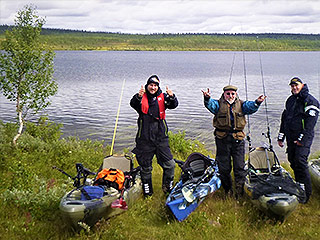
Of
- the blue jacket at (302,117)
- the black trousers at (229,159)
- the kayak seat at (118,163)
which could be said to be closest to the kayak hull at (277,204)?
the black trousers at (229,159)

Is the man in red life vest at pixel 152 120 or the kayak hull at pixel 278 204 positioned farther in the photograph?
the man in red life vest at pixel 152 120

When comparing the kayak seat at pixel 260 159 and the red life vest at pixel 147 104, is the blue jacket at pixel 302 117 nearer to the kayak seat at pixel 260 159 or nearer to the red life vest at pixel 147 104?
the kayak seat at pixel 260 159

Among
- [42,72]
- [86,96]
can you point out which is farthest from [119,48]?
[42,72]

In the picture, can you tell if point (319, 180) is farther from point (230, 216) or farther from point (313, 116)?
point (230, 216)

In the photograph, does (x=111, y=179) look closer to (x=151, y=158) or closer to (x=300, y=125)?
(x=151, y=158)

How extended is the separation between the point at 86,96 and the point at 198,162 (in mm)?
16243

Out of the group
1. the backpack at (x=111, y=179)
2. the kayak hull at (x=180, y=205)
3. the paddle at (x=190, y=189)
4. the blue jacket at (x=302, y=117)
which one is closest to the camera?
the kayak hull at (x=180, y=205)

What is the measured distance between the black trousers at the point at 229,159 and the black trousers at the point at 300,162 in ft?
2.97

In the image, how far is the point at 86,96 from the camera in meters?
22.1

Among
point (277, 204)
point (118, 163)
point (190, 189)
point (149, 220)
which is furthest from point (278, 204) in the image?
point (118, 163)

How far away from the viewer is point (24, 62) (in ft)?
29.0

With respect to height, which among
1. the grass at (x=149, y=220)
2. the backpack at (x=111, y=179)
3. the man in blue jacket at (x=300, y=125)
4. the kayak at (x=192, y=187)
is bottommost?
the grass at (x=149, y=220)

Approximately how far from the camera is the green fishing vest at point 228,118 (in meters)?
5.94

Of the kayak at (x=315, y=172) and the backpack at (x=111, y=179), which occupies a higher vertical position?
the backpack at (x=111, y=179)
